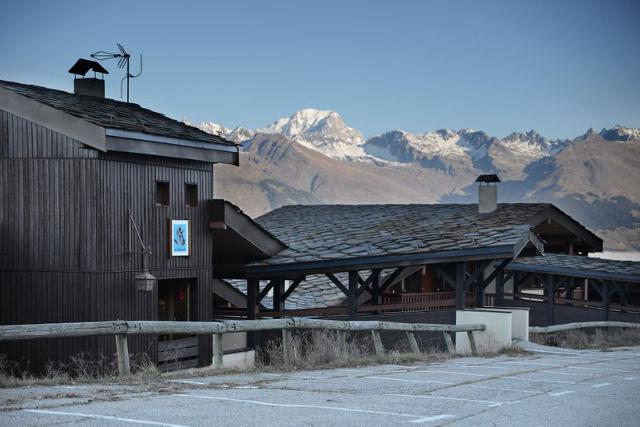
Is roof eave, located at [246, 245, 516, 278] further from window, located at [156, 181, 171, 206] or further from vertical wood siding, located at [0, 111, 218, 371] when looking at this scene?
vertical wood siding, located at [0, 111, 218, 371]

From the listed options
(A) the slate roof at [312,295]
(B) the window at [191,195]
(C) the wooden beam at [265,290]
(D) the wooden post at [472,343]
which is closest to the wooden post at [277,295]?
(C) the wooden beam at [265,290]

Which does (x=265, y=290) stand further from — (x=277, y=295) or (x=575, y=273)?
(x=575, y=273)

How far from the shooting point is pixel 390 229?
28719 millimetres

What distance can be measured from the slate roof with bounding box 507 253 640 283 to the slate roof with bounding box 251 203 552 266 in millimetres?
2996

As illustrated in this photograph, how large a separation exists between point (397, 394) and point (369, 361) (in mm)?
4579

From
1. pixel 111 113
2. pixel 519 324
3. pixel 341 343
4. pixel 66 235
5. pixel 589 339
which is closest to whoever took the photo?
pixel 341 343

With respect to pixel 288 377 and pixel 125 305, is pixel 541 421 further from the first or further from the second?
pixel 125 305

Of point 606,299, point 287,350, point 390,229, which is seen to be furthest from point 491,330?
point 606,299

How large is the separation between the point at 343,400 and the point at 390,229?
17134 millimetres

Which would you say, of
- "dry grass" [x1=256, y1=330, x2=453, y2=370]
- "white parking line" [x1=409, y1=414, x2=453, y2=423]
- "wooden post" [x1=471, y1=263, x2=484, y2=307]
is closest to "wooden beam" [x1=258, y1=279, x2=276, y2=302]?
"wooden post" [x1=471, y1=263, x2=484, y2=307]

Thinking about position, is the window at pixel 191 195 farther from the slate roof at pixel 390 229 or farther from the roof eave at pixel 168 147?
the slate roof at pixel 390 229

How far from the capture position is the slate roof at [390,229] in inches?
1003

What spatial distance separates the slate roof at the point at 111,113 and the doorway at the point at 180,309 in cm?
336

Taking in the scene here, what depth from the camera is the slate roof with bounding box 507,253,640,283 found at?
32875mm
